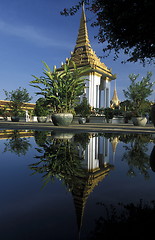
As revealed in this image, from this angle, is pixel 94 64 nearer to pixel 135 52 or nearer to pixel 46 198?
pixel 135 52

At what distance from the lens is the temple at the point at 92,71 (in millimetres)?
39531

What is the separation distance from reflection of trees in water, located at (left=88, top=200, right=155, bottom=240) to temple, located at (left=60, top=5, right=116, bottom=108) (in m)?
36.2

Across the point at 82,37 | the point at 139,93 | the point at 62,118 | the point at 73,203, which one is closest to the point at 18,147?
the point at 73,203

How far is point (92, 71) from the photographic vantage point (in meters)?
39.1

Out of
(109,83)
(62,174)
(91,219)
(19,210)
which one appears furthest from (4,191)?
(109,83)

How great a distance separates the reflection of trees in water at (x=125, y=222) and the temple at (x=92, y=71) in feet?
119

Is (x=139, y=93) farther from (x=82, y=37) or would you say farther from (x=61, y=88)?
(x=82, y=37)

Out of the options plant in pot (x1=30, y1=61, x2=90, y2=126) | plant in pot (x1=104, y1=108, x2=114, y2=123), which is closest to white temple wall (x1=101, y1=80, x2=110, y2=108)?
plant in pot (x1=104, y1=108, x2=114, y2=123)

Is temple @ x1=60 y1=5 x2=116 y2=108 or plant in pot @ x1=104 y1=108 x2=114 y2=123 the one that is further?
temple @ x1=60 y1=5 x2=116 y2=108

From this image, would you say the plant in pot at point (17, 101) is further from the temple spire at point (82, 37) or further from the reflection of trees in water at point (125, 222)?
the reflection of trees in water at point (125, 222)

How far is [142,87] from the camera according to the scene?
25.9 meters

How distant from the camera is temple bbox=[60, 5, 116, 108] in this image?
3953 cm

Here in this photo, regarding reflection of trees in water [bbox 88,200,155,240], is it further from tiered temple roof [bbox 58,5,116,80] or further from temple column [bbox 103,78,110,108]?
temple column [bbox 103,78,110,108]

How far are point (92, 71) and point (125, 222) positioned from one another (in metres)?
39.7
